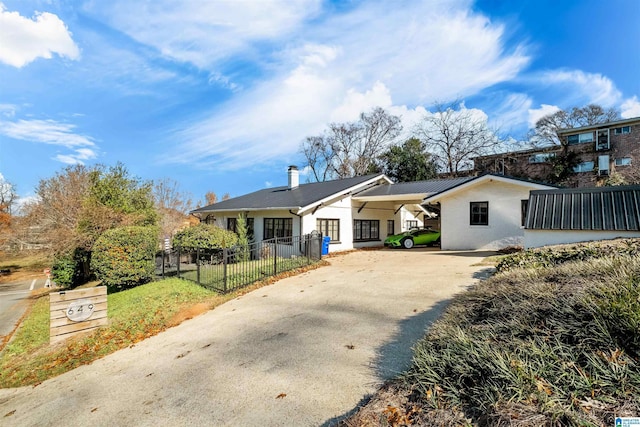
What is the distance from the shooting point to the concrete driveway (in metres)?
3.29

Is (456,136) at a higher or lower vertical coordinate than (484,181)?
higher

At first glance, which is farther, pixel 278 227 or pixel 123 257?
pixel 278 227

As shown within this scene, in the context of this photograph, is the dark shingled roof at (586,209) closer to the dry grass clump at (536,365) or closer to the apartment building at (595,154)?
the dry grass clump at (536,365)

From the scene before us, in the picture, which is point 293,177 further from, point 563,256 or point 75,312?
point 563,256

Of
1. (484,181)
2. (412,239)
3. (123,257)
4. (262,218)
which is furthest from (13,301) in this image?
(484,181)

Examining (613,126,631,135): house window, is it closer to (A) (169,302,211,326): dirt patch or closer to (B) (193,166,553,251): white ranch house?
(B) (193,166,553,251): white ranch house

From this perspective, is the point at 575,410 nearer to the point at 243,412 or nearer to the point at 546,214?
the point at 243,412

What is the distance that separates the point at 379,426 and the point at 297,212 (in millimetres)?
12879

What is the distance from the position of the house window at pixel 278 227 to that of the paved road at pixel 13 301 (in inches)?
436

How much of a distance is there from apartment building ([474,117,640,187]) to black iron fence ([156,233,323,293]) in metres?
27.8

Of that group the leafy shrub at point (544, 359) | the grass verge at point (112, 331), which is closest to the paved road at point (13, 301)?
the grass verge at point (112, 331)

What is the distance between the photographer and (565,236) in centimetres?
957

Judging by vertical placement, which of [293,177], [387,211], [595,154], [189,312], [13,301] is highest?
[595,154]

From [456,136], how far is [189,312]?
115 feet
